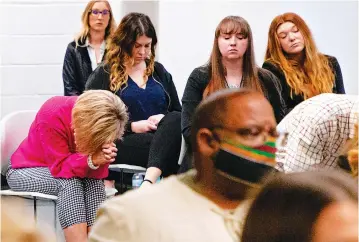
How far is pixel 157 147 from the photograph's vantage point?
3387mm

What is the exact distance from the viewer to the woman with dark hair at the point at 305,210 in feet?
2.58

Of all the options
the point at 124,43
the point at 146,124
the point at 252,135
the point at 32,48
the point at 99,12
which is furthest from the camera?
the point at 32,48

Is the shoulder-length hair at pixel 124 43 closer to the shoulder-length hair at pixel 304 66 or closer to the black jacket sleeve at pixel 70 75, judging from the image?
the black jacket sleeve at pixel 70 75

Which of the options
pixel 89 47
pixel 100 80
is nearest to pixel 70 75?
pixel 89 47

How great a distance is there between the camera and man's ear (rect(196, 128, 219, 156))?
1441mm

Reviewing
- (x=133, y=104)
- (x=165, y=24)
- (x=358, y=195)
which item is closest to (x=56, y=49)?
(x=165, y=24)

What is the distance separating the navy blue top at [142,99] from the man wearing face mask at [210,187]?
2.05m

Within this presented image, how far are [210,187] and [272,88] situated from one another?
206 centimetres

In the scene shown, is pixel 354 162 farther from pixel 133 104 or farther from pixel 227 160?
pixel 133 104

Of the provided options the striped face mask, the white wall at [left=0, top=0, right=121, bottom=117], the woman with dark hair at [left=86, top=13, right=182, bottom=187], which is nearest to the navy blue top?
the woman with dark hair at [left=86, top=13, right=182, bottom=187]

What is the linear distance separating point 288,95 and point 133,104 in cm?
70

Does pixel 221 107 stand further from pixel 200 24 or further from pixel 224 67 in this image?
pixel 200 24

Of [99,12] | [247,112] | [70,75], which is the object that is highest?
[247,112]

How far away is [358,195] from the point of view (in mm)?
833
